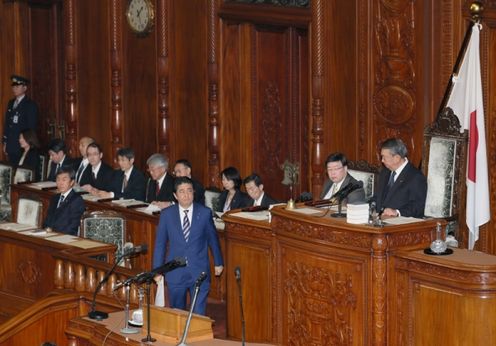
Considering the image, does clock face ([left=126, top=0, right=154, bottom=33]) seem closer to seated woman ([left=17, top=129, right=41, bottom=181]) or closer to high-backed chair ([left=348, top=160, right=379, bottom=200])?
seated woman ([left=17, top=129, right=41, bottom=181])

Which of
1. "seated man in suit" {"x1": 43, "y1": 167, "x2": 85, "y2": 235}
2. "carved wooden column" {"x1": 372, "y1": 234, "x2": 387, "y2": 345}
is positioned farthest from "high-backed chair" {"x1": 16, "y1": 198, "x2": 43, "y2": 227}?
"carved wooden column" {"x1": 372, "y1": 234, "x2": 387, "y2": 345}

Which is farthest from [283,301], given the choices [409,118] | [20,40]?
[20,40]

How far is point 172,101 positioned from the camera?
1423cm

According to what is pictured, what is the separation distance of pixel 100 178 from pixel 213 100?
4.83 ft

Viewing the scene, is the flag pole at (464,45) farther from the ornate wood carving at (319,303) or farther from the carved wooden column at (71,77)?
the carved wooden column at (71,77)

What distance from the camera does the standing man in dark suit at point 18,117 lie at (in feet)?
53.1

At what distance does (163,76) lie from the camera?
14.2 meters

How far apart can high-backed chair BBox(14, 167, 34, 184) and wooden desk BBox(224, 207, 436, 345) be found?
556cm

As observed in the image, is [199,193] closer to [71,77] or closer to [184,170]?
[184,170]

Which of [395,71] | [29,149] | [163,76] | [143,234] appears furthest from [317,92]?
[29,149]

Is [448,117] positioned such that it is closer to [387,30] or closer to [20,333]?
[387,30]

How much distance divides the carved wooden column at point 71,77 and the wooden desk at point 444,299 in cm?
791

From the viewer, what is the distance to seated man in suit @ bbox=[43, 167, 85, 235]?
11.6 m

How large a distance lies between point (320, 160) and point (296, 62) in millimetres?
1531
